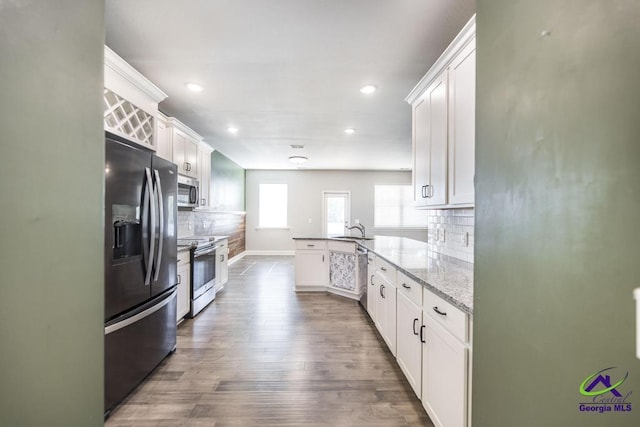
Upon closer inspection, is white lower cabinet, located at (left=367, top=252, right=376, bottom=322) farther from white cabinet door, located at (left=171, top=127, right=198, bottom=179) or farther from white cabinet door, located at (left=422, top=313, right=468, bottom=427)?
white cabinet door, located at (left=171, top=127, right=198, bottom=179)

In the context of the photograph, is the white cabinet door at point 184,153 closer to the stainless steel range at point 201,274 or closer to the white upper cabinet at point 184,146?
the white upper cabinet at point 184,146

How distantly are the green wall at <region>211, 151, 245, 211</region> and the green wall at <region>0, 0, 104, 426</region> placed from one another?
16.8 feet

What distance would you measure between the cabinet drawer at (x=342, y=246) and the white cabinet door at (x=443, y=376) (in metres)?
2.32

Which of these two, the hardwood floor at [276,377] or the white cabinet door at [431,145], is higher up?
the white cabinet door at [431,145]

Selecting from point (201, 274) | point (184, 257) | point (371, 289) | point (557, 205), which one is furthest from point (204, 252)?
point (557, 205)

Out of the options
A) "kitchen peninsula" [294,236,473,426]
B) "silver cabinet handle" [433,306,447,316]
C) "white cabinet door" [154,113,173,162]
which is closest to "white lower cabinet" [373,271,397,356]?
"kitchen peninsula" [294,236,473,426]

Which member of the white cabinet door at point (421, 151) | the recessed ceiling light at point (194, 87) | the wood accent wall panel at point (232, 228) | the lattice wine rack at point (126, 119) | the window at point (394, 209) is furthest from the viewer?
the window at point (394, 209)

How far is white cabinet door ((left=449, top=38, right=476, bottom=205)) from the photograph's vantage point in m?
1.74

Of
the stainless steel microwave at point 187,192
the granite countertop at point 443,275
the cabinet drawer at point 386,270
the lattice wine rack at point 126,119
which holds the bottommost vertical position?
the cabinet drawer at point 386,270

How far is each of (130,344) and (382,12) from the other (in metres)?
2.79

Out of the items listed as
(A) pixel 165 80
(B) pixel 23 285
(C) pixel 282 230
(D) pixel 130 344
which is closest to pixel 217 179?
Answer: (C) pixel 282 230

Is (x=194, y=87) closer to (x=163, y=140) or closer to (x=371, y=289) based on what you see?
(x=163, y=140)

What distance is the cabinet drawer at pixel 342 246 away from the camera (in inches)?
156

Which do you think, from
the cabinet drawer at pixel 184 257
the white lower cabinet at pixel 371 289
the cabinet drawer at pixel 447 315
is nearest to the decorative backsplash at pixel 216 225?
the cabinet drawer at pixel 184 257
